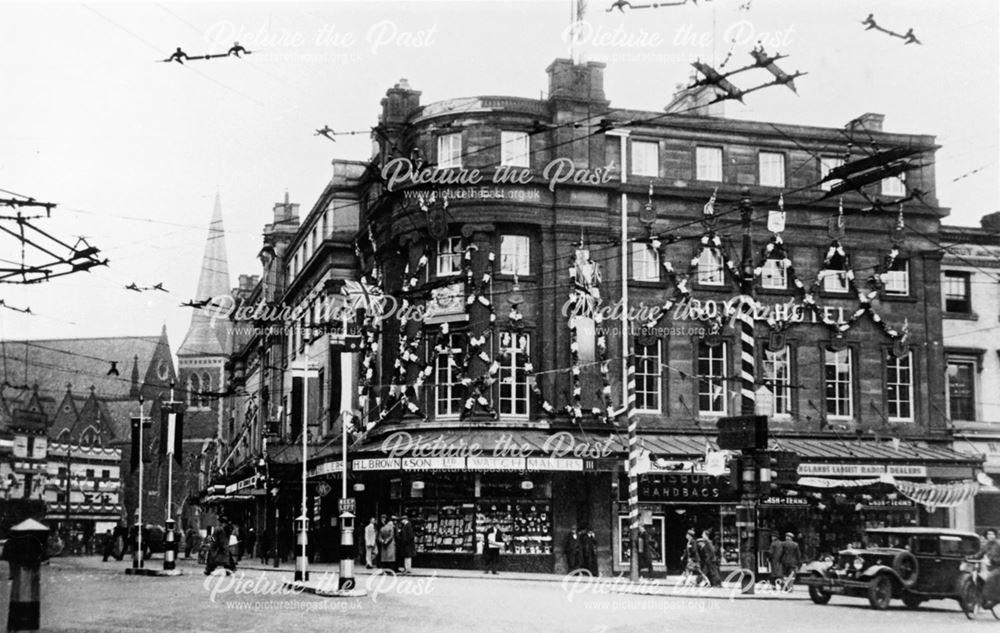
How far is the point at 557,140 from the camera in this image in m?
38.0

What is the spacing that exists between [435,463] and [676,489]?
7564 mm

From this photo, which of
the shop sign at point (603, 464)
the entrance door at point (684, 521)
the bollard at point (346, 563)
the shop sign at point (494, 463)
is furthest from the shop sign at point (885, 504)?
the bollard at point (346, 563)

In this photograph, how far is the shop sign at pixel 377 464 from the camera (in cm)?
3628

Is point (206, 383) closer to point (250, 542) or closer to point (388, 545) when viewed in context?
point (250, 542)

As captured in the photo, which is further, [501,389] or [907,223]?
[907,223]

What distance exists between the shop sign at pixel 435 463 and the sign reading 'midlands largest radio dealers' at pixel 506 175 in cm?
844

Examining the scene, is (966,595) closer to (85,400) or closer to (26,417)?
(26,417)

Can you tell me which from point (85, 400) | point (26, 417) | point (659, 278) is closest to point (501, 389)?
point (659, 278)

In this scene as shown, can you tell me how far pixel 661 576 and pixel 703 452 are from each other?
3.97 m

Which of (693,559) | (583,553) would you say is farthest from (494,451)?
(693,559)

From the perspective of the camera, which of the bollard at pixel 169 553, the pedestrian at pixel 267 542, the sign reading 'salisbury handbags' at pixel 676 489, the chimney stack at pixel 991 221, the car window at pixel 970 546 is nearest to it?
the car window at pixel 970 546

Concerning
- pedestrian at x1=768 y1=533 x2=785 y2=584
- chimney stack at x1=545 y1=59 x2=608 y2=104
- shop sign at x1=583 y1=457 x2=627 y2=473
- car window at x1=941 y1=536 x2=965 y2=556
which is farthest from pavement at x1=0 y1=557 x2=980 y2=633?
chimney stack at x1=545 y1=59 x2=608 y2=104

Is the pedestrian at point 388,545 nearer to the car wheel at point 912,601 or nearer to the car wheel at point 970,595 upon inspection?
the car wheel at point 912,601

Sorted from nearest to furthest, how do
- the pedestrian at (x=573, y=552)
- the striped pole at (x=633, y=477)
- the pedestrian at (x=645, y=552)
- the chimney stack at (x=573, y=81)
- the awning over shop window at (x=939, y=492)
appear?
the striped pole at (x=633, y=477) < the pedestrian at (x=573, y=552) < the pedestrian at (x=645, y=552) < the awning over shop window at (x=939, y=492) < the chimney stack at (x=573, y=81)
